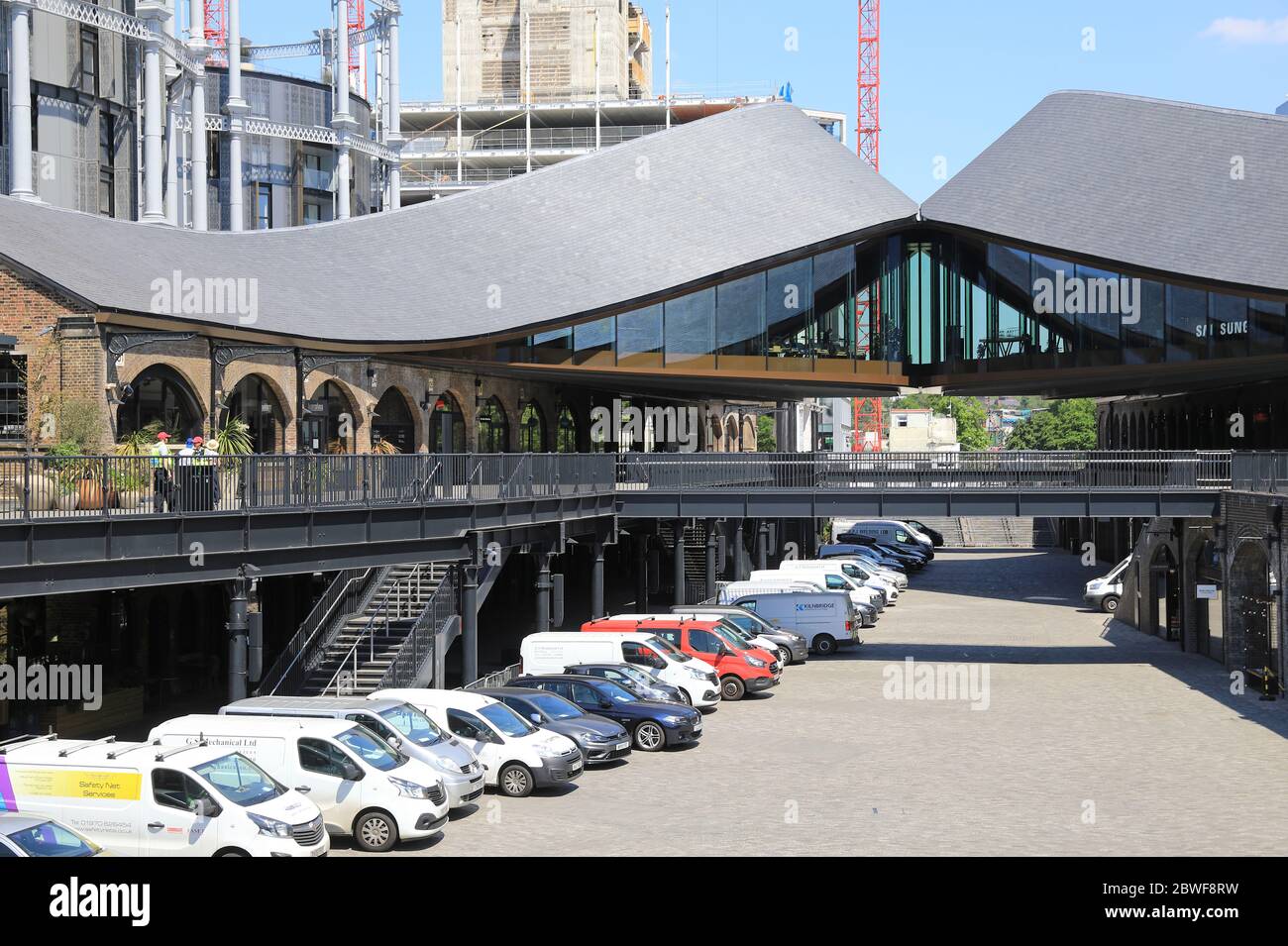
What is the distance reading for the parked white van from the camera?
1922 cm

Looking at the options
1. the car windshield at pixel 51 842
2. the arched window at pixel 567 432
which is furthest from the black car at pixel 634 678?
Answer: the arched window at pixel 567 432

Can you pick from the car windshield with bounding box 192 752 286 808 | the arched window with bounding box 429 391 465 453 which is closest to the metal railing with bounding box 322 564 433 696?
the car windshield with bounding box 192 752 286 808

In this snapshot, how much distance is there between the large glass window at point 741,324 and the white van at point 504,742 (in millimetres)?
28687

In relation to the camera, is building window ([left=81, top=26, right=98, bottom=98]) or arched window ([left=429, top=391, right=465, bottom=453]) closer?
arched window ([left=429, top=391, right=465, bottom=453])

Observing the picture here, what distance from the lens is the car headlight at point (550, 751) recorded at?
21.0 m

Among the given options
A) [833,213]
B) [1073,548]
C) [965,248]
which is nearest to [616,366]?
[833,213]

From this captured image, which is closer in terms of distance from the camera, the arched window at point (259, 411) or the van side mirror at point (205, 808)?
the van side mirror at point (205, 808)

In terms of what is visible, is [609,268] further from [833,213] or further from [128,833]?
[128,833]

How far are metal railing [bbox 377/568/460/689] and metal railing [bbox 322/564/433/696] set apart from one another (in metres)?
0.56

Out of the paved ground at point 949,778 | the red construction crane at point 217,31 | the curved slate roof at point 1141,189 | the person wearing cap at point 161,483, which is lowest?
the paved ground at point 949,778

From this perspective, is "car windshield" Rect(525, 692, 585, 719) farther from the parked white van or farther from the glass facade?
the glass facade

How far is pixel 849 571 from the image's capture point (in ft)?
174

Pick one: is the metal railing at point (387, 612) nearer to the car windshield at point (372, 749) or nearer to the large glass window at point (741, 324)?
the car windshield at point (372, 749)

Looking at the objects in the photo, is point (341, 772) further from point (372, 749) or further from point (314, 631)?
point (314, 631)
